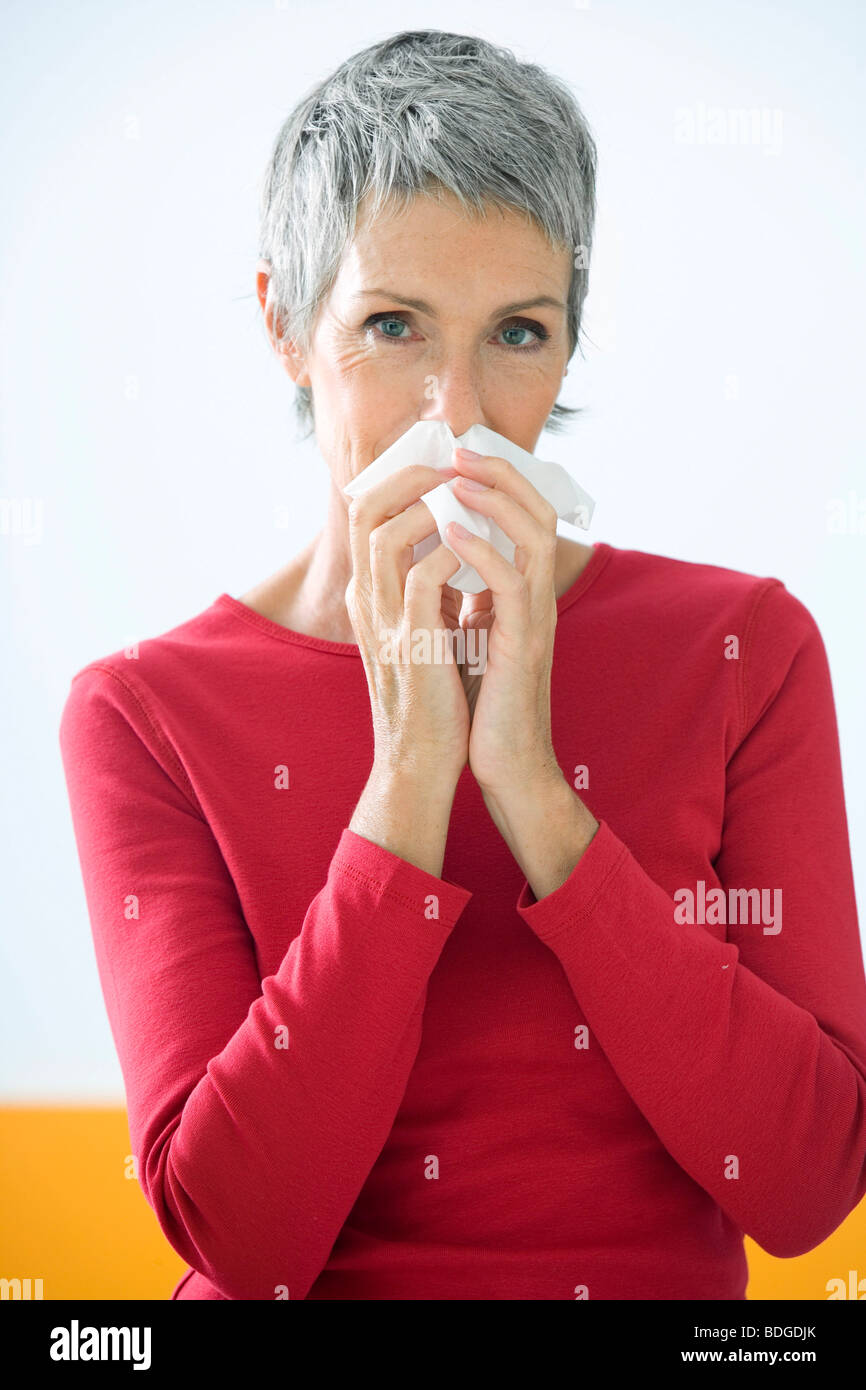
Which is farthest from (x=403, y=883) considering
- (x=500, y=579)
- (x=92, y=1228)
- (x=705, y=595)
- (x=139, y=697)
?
(x=92, y=1228)

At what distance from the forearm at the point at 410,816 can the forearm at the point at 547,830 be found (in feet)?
0.22

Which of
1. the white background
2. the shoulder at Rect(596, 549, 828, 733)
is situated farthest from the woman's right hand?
the white background

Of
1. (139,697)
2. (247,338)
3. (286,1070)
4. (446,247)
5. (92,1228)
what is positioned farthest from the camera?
(247,338)

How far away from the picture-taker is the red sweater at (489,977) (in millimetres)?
1231

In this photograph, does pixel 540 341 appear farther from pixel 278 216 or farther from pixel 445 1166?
pixel 445 1166

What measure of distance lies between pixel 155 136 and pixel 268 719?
5.34ft

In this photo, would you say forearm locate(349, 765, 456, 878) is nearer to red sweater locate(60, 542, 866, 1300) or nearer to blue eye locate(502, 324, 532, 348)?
red sweater locate(60, 542, 866, 1300)

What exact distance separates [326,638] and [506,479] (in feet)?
1.27

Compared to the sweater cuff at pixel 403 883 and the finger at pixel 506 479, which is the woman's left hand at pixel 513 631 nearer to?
the finger at pixel 506 479

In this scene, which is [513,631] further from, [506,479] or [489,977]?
[489,977]

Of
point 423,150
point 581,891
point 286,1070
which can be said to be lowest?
point 286,1070

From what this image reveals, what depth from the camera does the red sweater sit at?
1231mm

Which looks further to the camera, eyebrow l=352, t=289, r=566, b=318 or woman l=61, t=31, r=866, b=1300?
eyebrow l=352, t=289, r=566, b=318

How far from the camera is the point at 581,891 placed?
1221 millimetres
